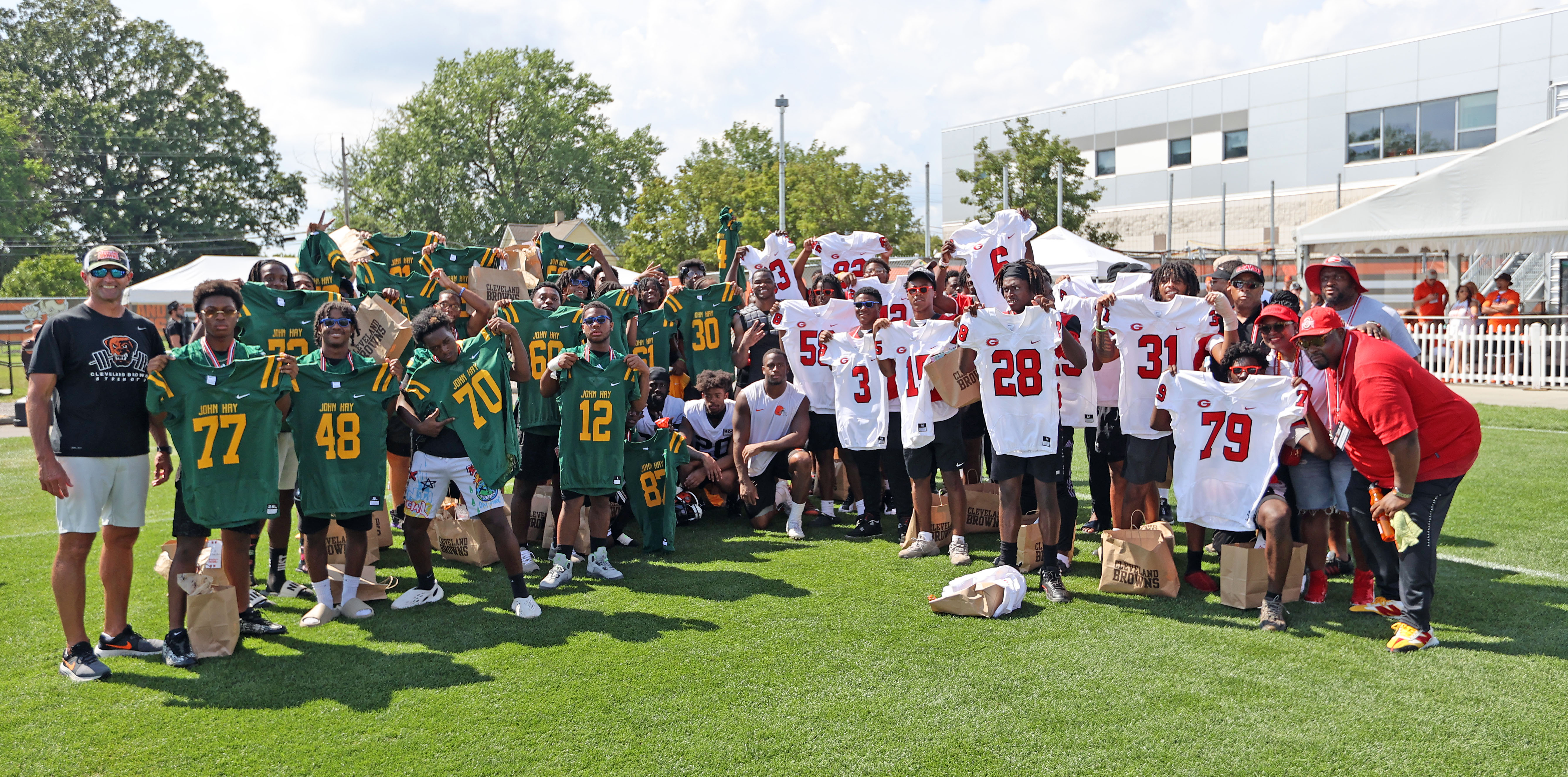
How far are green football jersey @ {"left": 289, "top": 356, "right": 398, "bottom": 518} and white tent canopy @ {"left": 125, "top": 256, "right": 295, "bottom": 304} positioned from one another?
2432 centimetres

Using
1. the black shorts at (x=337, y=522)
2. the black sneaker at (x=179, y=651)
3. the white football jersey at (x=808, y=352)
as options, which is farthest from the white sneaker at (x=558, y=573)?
the white football jersey at (x=808, y=352)

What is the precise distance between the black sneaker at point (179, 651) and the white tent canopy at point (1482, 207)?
61.7 feet

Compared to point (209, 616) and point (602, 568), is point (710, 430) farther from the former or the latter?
point (209, 616)

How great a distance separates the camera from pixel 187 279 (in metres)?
28.5

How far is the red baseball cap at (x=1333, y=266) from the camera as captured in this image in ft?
21.4

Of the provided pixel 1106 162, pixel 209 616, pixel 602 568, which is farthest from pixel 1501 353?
pixel 1106 162

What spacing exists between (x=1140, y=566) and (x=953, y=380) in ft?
6.08

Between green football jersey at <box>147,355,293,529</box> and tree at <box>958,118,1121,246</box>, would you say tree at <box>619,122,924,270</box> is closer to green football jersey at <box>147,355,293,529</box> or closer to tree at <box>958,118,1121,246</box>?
tree at <box>958,118,1121,246</box>

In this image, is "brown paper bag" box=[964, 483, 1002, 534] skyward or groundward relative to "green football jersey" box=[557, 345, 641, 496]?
groundward

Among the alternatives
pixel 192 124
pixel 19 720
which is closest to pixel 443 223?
pixel 192 124

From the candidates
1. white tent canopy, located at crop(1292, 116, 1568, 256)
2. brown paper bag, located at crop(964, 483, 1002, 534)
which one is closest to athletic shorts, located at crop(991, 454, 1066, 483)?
brown paper bag, located at crop(964, 483, 1002, 534)

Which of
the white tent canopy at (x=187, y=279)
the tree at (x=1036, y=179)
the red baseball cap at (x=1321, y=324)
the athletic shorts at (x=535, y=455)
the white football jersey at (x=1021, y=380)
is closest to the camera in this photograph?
the red baseball cap at (x=1321, y=324)

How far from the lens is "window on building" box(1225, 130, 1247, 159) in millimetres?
39500

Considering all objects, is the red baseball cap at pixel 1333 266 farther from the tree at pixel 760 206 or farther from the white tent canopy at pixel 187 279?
the tree at pixel 760 206
